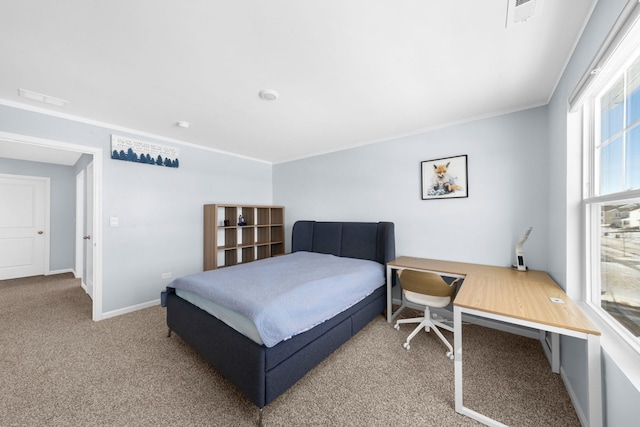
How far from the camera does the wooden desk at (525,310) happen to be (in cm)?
116

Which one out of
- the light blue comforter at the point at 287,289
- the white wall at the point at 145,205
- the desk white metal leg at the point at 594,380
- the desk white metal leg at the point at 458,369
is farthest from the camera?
the white wall at the point at 145,205

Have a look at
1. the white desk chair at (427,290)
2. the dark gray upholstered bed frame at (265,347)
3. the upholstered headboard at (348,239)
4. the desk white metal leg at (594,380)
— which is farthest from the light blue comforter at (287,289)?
the desk white metal leg at (594,380)

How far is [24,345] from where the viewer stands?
7.53 ft

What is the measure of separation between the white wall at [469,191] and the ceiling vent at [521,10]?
60.5 inches

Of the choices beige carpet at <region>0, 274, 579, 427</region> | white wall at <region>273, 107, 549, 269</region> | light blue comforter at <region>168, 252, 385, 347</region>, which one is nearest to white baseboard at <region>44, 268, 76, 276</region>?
beige carpet at <region>0, 274, 579, 427</region>

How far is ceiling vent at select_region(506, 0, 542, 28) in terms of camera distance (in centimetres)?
123

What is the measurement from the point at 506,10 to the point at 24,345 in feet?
15.7

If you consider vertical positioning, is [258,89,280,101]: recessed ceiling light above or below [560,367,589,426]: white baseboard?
above

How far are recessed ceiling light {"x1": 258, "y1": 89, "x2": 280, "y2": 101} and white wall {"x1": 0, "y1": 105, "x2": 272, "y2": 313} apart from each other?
2114mm

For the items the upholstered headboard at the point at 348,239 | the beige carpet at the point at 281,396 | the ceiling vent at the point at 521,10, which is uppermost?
the ceiling vent at the point at 521,10

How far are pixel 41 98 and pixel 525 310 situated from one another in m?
4.40

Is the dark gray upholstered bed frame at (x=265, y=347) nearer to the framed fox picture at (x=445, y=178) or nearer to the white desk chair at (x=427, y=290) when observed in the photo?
the white desk chair at (x=427, y=290)

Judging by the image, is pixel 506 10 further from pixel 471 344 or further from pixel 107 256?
pixel 107 256

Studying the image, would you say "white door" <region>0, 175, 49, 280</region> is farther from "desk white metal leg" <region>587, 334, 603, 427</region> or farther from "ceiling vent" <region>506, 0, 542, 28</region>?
"desk white metal leg" <region>587, 334, 603, 427</region>
